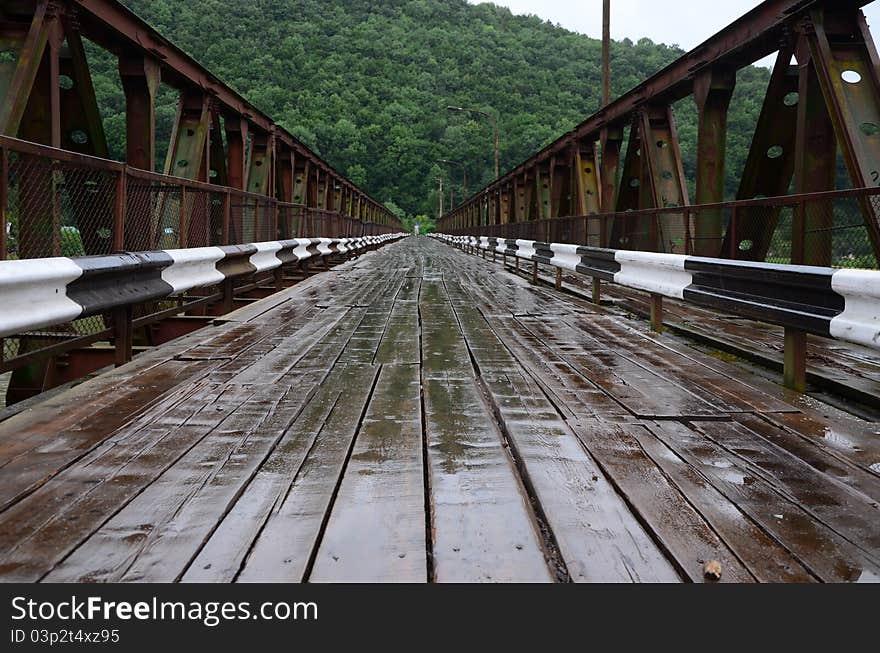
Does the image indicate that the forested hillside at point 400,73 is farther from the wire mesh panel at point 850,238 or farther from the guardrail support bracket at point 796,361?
the guardrail support bracket at point 796,361

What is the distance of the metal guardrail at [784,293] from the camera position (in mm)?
3537

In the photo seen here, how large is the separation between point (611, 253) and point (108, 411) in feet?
18.6

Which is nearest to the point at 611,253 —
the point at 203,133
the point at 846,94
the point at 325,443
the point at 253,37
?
the point at 846,94

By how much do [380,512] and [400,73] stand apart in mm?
124115

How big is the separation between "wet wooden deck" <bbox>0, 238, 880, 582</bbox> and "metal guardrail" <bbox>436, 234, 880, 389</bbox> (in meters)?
0.38

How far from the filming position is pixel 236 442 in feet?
10.4

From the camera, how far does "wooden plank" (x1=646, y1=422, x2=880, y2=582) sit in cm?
204

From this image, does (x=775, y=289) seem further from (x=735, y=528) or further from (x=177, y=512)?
(x=177, y=512)

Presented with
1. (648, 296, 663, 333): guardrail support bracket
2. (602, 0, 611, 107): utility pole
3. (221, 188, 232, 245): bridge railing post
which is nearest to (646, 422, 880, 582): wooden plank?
(648, 296, 663, 333): guardrail support bracket

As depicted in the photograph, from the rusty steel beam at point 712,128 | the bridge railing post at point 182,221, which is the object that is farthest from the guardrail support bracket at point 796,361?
the bridge railing post at point 182,221

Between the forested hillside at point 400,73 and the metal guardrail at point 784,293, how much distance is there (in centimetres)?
5072

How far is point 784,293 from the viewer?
14.2ft
